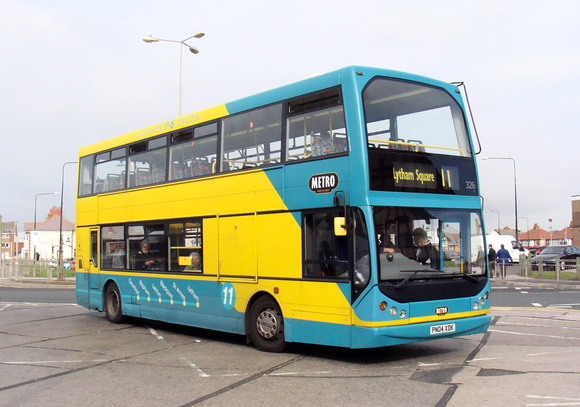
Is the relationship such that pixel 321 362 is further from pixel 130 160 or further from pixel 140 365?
pixel 130 160

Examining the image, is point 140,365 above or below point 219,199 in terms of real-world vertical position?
below

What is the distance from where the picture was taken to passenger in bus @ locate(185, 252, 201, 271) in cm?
1191

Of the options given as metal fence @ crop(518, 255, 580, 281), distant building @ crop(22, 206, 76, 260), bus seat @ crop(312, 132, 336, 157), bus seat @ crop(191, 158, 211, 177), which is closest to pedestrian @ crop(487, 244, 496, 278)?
metal fence @ crop(518, 255, 580, 281)

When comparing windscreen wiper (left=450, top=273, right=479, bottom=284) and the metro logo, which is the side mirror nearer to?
the metro logo

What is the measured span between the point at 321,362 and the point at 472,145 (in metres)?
4.11

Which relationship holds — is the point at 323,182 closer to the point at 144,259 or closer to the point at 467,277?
the point at 467,277

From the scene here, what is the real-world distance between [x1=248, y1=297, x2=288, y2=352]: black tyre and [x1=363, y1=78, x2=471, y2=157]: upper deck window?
318cm

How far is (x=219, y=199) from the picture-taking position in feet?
37.1

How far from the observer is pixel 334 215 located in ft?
29.7

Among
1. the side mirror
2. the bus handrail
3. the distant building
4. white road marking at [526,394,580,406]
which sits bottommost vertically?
white road marking at [526,394,580,406]

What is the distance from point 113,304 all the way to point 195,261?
392 cm

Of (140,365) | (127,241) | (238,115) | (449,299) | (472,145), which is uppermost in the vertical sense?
(238,115)

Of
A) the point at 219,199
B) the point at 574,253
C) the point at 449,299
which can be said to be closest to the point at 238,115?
the point at 219,199

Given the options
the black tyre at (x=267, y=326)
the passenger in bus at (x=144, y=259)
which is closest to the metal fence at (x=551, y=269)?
the passenger in bus at (x=144, y=259)
